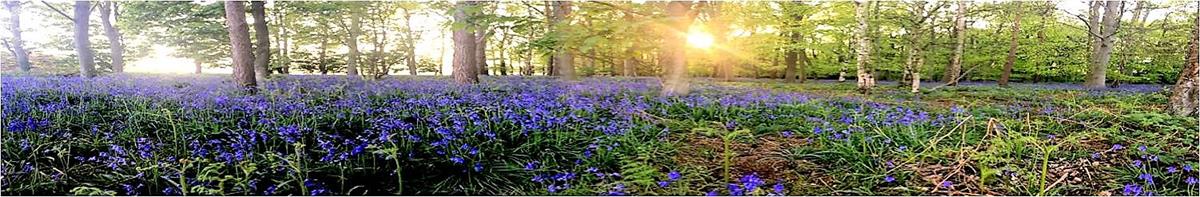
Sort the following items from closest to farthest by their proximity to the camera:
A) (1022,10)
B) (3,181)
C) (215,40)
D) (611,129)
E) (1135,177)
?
(3,181)
(1135,177)
(611,129)
(1022,10)
(215,40)

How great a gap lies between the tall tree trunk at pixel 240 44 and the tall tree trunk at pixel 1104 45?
5.53m

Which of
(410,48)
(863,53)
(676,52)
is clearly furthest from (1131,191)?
(410,48)

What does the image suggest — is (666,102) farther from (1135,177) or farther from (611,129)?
(1135,177)

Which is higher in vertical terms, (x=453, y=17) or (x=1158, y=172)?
(x=453, y=17)

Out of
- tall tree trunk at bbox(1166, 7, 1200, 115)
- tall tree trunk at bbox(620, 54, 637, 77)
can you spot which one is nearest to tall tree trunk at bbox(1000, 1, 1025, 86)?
tall tree trunk at bbox(1166, 7, 1200, 115)

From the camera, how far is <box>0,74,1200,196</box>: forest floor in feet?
6.29

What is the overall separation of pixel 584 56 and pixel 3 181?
Result: 2.97 m

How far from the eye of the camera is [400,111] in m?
2.83

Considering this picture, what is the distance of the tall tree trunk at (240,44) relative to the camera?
379 centimetres

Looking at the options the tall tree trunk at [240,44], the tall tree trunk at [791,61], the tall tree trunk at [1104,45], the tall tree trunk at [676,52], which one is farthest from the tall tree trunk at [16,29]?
the tall tree trunk at [1104,45]

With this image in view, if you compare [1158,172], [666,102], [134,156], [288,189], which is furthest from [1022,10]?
[134,156]

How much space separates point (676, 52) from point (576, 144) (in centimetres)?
141

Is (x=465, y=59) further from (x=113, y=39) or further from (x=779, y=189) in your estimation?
(x=779, y=189)

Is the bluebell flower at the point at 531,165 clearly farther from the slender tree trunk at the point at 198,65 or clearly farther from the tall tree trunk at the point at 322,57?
the slender tree trunk at the point at 198,65
